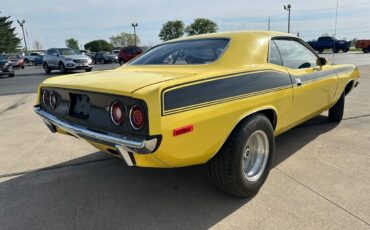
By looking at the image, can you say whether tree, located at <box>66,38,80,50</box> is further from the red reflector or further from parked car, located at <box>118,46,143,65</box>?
the red reflector

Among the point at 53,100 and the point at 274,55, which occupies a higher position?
the point at 274,55

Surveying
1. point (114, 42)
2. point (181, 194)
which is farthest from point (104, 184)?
point (114, 42)

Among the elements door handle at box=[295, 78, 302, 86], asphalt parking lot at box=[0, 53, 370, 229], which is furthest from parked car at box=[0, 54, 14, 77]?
door handle at box=[295, 78, 302, 86]

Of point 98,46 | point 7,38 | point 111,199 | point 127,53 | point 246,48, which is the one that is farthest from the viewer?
point 98,46

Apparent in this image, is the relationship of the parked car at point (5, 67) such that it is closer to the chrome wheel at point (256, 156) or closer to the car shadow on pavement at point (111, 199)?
the car shadow on pavement at point (111, 199)

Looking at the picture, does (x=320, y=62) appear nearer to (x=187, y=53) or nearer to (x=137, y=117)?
(x=187, y=53)

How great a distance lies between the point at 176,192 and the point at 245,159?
729mm

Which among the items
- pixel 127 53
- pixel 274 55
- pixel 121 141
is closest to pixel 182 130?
pixel 121 141

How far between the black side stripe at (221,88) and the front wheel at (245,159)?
0.29 m

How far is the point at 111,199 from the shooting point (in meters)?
2.89

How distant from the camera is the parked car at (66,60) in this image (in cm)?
1805

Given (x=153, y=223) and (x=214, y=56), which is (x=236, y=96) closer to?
(x=214, y=56)

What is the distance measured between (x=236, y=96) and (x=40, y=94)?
2.11m

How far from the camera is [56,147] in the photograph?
14.4 feet
